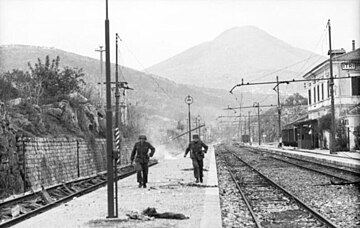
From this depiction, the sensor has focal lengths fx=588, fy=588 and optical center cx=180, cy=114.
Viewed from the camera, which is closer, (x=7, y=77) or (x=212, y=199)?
(x=212, y=199)

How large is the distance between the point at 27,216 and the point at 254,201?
5.93m

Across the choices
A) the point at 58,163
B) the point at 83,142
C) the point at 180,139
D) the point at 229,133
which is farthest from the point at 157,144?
the point at 229,133

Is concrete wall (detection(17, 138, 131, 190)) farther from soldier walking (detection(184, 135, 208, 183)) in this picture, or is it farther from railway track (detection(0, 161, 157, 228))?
soldier walking (detection(184, 135, 208, 183))

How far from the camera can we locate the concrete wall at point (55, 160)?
21902 millimetres

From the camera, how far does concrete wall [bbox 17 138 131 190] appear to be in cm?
2190

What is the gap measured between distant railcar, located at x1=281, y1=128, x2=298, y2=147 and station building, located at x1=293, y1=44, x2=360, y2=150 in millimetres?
2223

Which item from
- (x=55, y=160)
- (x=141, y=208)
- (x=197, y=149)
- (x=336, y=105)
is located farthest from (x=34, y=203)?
(x=336, y=105)

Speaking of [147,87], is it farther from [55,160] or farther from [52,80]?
[55,160]

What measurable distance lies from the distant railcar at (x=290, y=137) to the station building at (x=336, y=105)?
2223 millimetres

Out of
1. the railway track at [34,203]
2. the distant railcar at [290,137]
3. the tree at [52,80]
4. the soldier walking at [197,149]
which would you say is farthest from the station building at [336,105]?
the railway track at [34,203]

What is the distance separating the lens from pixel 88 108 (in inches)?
1547

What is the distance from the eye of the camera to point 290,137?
76062 millimetres

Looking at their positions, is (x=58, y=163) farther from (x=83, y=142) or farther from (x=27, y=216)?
(x=27, y=216)

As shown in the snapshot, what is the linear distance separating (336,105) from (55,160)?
37537mm
